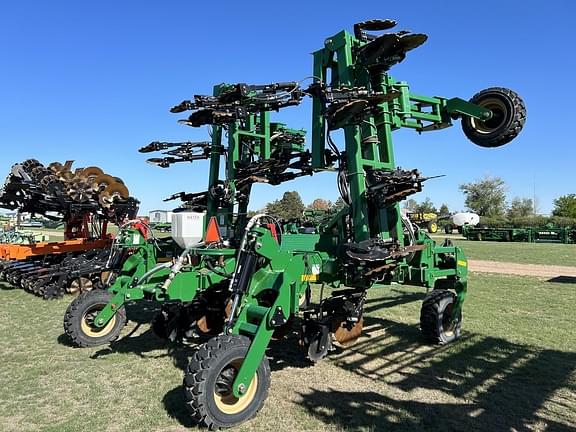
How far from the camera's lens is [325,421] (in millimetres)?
4680

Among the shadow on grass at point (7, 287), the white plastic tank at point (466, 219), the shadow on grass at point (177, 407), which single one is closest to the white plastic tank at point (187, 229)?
the shadow on grass at point (177, 407)

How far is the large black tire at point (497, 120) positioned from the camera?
7004mm

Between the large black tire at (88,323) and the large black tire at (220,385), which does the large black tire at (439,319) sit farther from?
the large black tire at (88,323)

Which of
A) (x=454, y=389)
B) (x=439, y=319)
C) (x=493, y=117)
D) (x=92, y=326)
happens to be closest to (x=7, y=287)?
(x=92, y=326)

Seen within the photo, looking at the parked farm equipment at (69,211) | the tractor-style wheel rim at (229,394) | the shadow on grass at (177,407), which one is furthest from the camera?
the parked farm equipment at (69,211)

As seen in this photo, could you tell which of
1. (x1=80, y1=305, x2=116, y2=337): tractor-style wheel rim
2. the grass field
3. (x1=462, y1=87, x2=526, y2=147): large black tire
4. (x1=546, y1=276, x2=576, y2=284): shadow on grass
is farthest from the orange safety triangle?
(x1=546, y1=276, x2=576, y2=284): shadow on grass

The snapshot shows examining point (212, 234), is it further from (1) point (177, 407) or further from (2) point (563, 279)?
(2) point (563, 279)

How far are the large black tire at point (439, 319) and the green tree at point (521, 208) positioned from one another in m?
82.7

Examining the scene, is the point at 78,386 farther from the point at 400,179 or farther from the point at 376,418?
the point at 400,179

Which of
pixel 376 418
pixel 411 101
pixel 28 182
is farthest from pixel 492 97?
pixel 28 182

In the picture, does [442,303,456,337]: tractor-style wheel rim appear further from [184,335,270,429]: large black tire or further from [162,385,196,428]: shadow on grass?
[162,385,196,428]: shadow on grass

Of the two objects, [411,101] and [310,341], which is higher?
[411,101]

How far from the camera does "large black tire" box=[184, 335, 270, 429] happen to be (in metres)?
4.25

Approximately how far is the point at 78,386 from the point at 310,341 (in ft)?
9.86
